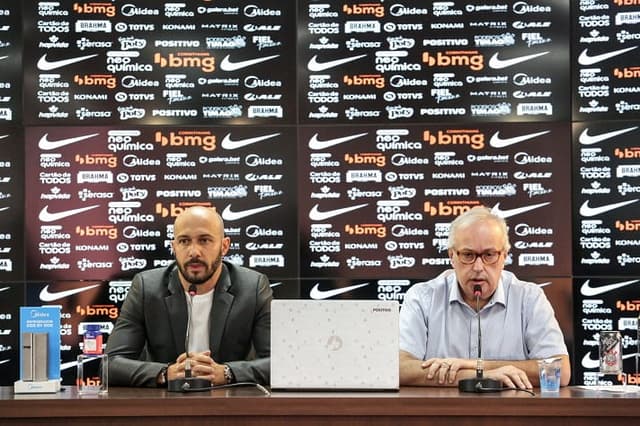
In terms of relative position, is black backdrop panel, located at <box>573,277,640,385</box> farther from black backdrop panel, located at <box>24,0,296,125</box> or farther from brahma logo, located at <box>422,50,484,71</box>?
black backdrop panel, located at <box>24,0,296,125</box>

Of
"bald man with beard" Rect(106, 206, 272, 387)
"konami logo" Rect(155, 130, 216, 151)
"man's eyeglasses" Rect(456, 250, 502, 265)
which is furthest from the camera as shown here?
"konami logo" Rect(155, 130, 216, 151)

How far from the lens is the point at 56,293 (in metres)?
5.05

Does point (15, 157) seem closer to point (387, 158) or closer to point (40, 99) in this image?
point (40, 99)

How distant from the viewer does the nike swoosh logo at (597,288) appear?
4.98 m

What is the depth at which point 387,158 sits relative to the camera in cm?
507

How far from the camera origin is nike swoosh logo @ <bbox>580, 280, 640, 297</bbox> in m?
4.98

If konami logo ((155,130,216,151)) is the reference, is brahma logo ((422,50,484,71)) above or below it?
above

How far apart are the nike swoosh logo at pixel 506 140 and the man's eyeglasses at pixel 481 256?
5.33 feet

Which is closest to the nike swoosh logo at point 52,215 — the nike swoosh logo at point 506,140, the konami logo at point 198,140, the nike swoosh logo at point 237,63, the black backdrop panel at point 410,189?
the konami logo at point 198,140

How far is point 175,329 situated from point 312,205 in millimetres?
1393

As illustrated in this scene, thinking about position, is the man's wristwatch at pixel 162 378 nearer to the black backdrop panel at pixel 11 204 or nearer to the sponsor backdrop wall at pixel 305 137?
the sponsor backdrop wall at pixel 305 137

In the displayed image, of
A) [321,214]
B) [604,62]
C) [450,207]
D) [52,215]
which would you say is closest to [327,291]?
[321,214]

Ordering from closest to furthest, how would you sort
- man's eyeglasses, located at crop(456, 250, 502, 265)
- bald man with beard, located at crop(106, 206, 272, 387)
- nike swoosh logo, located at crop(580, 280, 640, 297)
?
1. man's eyeglasses, located at crop(456, 250, 502, 265)
2. bald man with beard, located at crop(106, 206, 272, 387)
3. nike swoosh logo, located at crop(580, 280, 640, 297)

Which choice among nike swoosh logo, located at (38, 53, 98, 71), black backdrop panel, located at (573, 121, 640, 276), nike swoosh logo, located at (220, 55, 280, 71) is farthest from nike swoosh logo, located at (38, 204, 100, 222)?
black backdrop panel, located at (573, 121, 640, 276)
